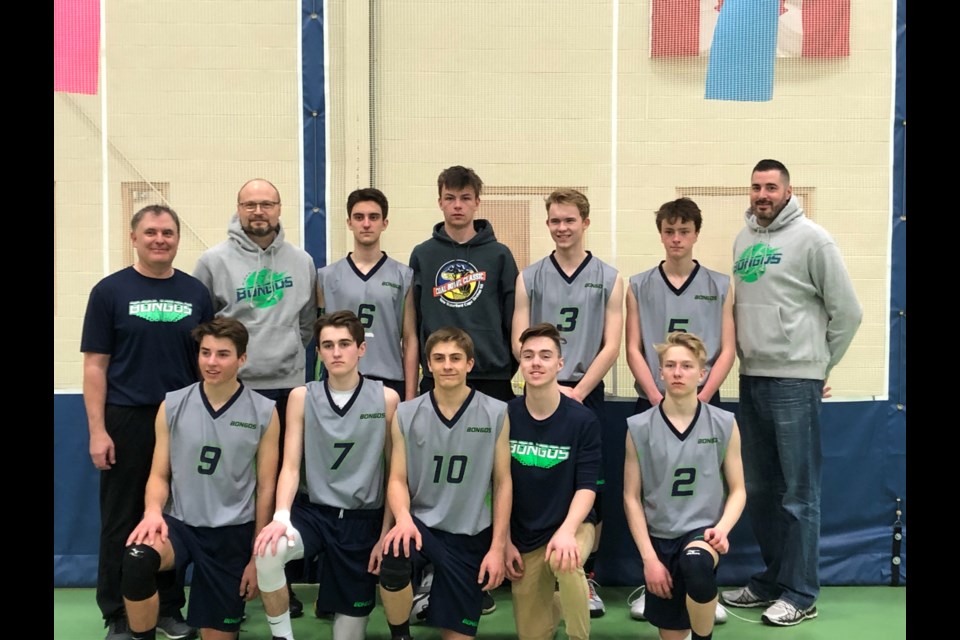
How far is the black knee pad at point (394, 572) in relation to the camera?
10.6 feet

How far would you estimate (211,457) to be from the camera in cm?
347

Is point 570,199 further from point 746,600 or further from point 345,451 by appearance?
point 746,600

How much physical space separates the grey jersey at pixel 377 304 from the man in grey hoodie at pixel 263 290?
0.53ft

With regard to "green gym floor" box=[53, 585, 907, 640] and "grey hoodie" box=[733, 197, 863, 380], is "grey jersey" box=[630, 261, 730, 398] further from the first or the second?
"green gym floor" box=[53, 585, 907, 640]

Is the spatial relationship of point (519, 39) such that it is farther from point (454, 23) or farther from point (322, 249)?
point (322, 249)

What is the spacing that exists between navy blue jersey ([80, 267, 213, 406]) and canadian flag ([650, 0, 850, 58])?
9.02ft

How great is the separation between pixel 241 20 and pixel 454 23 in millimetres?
1104

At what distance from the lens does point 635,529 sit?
3439 mm

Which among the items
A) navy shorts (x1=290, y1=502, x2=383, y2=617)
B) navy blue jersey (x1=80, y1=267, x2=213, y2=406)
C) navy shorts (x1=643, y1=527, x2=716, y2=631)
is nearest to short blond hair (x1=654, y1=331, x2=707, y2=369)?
navy shorts (x1=643, y1=527, x2=716, y2=631)

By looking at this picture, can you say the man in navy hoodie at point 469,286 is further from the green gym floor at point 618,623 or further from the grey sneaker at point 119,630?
the grey sneaker at point 119,630

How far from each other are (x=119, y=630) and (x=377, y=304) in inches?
68.3

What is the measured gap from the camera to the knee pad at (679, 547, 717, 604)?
10.4 ft

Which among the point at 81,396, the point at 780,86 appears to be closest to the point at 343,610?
the point at 81,396

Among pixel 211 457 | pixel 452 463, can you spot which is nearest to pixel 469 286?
pixel 452 463
